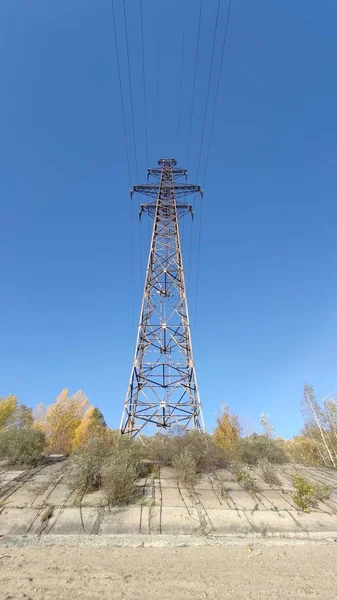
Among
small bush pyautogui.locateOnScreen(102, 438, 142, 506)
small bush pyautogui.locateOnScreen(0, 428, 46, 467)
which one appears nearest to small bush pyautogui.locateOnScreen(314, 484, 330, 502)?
small bush pyautogui.locateOnScreen(102, 438, 142, 506)

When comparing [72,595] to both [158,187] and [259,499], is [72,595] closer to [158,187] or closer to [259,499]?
[259,499]

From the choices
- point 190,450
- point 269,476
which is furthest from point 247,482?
point 190,450

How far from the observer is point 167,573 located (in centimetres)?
406

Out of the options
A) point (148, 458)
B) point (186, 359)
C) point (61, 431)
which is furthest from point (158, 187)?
point (61, 431)

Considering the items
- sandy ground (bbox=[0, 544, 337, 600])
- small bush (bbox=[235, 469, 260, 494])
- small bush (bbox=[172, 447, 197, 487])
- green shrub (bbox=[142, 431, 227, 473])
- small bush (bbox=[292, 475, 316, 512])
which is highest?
green shrub (bbox=[142, 431, 227, 473])

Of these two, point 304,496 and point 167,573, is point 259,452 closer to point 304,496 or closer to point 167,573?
point 304,496

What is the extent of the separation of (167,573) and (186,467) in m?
4.04

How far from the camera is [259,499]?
6.88m

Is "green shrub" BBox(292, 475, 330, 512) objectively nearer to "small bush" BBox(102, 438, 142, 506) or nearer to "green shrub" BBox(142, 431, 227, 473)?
"green shrub" BBox(142, 431, 227, 473)

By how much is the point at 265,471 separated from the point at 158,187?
1696cm

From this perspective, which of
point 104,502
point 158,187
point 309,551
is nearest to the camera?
point 309,551

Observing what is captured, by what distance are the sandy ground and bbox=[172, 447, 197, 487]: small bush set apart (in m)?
2.61

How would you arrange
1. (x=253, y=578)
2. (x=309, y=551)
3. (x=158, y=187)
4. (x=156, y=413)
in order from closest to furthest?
(x=253, y=578), (x=309, y=551), (x=156, y=413), (x=158, y=187)

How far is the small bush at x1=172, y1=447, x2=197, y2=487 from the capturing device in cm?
762
